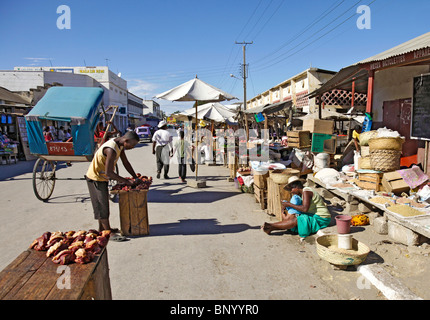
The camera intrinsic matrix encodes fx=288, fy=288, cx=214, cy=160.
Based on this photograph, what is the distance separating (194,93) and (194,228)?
16.5 ft

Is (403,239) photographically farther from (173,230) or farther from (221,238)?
(173,230)

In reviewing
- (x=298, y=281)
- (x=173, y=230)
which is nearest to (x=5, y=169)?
(x=173, y=230)

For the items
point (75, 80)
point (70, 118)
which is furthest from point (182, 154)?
point (75, 80)

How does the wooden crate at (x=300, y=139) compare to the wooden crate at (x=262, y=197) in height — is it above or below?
above

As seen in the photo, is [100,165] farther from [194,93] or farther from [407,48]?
[407,48]

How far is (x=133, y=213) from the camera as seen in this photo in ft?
16.8

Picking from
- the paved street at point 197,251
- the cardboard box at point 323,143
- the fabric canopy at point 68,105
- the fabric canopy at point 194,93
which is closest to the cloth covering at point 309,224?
the paved street at point 197,251

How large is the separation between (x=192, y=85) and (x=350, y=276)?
7391 mm

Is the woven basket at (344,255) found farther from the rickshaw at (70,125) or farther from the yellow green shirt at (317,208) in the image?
the rickshaw at (70,125)

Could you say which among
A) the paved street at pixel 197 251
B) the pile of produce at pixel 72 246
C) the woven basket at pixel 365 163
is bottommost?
→ the paved street at pixel 197 251

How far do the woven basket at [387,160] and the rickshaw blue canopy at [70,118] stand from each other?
6585mm

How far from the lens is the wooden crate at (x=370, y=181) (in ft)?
20.8
